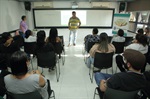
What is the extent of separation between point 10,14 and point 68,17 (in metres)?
2.94

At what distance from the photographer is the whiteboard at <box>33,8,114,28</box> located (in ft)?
22.4

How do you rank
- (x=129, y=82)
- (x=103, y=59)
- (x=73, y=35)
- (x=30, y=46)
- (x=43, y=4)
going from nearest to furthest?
(x=129, y=82)
(x=103, y=59)
(x=30, y=46)
(x=73, y=35)
(x=43, y=4)

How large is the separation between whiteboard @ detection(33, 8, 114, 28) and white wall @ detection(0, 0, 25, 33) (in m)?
0.84

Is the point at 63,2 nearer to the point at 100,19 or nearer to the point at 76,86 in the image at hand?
the point at 100,19

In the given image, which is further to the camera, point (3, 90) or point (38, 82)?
point (3, 90)

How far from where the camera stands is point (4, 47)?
2582 millimetres

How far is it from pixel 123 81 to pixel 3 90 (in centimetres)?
141

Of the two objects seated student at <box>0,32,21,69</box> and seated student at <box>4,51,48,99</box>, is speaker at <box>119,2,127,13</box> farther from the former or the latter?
seated student at <box>4,51,48,99</box>

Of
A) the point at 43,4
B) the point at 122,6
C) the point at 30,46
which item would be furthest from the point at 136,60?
the point at 43,4

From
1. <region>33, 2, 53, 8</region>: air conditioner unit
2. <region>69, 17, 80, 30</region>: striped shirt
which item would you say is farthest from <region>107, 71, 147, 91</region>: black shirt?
<region>33, 2, 53, 8</region>: air conditioner unit

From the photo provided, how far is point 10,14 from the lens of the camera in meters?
5.51

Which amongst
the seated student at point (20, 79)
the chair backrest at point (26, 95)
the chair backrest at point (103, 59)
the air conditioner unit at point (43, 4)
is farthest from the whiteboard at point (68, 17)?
the chair backrest at point (26, 95)

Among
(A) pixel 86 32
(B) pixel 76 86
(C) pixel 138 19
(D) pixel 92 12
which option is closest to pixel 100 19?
(D) pixel 92 12

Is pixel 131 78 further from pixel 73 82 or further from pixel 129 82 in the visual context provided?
pixel 73 82
